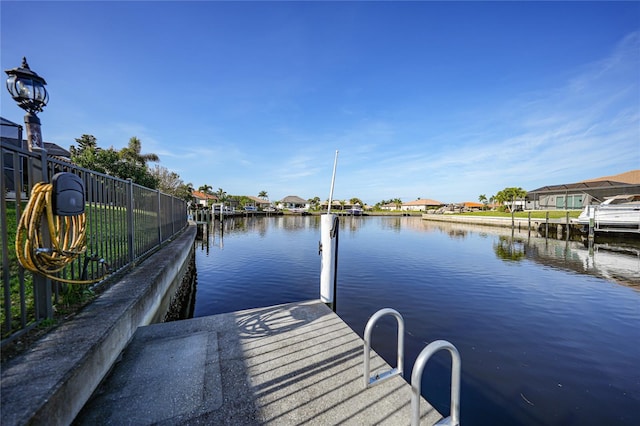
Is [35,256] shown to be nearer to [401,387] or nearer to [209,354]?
[209,354]

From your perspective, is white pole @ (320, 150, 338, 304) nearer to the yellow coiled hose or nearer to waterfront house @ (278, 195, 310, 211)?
→ the yellow coiled hose

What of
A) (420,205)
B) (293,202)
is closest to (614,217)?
(293,202)

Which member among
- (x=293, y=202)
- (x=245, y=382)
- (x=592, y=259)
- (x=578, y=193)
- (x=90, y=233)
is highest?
(x=293, y=202)

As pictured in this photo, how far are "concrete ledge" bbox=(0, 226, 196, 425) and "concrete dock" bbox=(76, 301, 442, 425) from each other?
22cm

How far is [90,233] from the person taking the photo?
3439mm

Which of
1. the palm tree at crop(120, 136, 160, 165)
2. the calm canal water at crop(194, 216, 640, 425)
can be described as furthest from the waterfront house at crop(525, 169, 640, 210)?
the palm tree at crop(120, 136, 160, 165)

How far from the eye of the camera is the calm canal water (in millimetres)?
3711

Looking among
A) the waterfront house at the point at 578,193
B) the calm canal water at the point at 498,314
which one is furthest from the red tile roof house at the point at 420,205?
the calm canal water at the point at 498,314

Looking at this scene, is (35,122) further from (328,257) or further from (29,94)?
(328,257)

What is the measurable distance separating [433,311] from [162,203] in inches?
356

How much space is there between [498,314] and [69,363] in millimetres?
7927

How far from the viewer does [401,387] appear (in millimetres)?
2607

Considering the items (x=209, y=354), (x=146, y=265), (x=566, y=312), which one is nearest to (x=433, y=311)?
(x=566, y=312)

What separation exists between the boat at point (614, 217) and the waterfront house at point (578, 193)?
45.1 feet
